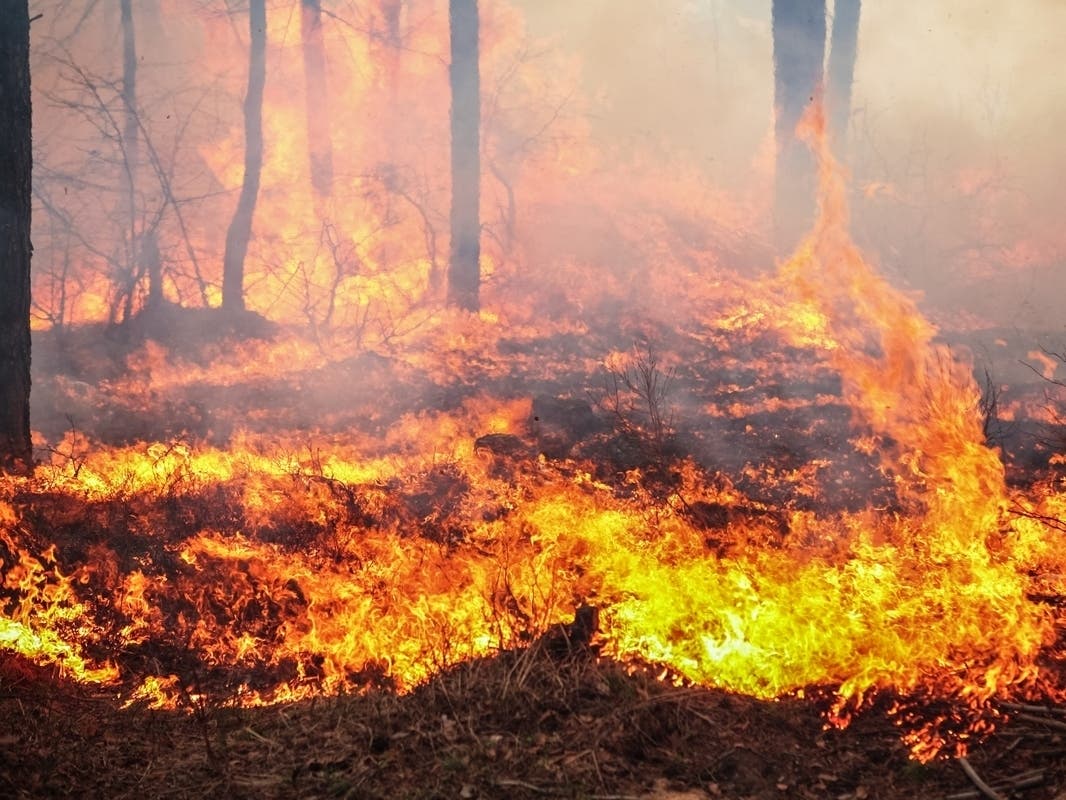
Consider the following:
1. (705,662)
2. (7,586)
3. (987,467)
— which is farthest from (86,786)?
(987,467)

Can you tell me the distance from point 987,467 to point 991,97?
67.3ft

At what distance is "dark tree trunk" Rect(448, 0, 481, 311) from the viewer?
43.7 ft

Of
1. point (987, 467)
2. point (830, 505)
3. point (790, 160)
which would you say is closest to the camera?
point (987, 467)

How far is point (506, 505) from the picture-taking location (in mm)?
7180

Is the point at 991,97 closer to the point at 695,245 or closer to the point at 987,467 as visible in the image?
the point at 695,245

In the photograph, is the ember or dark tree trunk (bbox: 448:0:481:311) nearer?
the ember

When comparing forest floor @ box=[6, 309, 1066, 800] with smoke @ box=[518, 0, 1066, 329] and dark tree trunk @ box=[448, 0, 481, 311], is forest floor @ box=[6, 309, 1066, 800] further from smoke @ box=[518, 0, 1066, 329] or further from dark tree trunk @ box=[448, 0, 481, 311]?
smoke @ box=[518, 0, 1066, 329]

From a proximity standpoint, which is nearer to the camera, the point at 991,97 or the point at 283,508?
the point at 283,508

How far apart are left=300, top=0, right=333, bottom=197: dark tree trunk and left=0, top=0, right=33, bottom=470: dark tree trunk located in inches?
384

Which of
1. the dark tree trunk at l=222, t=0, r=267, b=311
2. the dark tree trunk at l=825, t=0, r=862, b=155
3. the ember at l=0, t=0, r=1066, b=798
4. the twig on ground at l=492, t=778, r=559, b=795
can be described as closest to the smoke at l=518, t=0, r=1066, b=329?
the ember at l=0, t=0, r=1066, b=798

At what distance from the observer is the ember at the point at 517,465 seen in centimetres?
498

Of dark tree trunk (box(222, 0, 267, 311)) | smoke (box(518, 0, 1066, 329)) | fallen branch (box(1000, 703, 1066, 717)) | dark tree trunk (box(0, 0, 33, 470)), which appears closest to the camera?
fallen branch (box(1000, 703, 1066, 717))

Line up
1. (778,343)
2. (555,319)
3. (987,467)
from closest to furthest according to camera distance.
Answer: (987,467) < (778,343) < (555,319)

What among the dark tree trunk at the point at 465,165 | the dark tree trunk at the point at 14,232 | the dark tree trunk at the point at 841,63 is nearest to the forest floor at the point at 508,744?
the dark tree trunk at the point at 14,232
